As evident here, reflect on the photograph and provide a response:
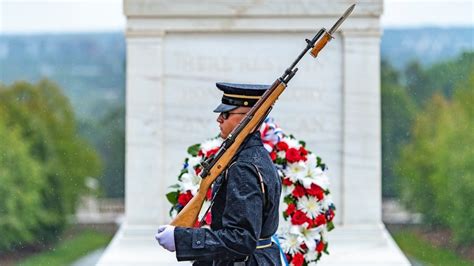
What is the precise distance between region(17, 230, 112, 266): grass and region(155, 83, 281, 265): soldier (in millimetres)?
14107

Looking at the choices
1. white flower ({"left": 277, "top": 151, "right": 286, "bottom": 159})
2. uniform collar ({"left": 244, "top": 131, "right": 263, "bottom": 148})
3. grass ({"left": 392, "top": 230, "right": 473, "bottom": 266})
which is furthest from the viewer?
grass ({"left": 392, "top": 230, "right": 473, "bottom": 266})

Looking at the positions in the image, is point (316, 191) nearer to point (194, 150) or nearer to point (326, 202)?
point (326, 202)

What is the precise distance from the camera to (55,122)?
2661 centimetres

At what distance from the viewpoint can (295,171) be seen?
7594mm

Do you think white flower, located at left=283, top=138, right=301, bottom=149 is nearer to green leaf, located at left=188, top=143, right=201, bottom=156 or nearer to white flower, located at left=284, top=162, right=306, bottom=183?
white flower, located at left=284, top=162, right=306, bottom=183

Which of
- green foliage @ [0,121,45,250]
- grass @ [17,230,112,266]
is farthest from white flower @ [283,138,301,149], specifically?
green foliage @ [0,121,45,250]

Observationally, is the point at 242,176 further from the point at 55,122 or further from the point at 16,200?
the point at 55,122

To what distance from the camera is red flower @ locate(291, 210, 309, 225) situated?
7.57 m

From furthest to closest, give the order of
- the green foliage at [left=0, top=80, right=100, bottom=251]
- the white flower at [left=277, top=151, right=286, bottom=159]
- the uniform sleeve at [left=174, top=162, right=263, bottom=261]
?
the green foliage at [left=0, top=80, right=100, bottom=251], the white flower at [left=277, top=151, right=286, bottom=159], the uniform sleeve at [left=174, top=162, right=263, bottom=261]

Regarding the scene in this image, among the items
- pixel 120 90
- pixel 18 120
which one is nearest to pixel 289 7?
pixel 18 120

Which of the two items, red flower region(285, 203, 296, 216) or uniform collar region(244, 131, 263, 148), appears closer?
uniform collar region(244, 131, 263, 148)

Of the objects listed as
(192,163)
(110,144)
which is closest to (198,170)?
(192,163)

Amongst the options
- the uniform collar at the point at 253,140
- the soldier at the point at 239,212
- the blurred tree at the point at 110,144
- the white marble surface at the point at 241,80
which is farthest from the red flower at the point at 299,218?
the blurred tree at the point at 110,144

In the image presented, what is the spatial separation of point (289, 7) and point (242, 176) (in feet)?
11.7
